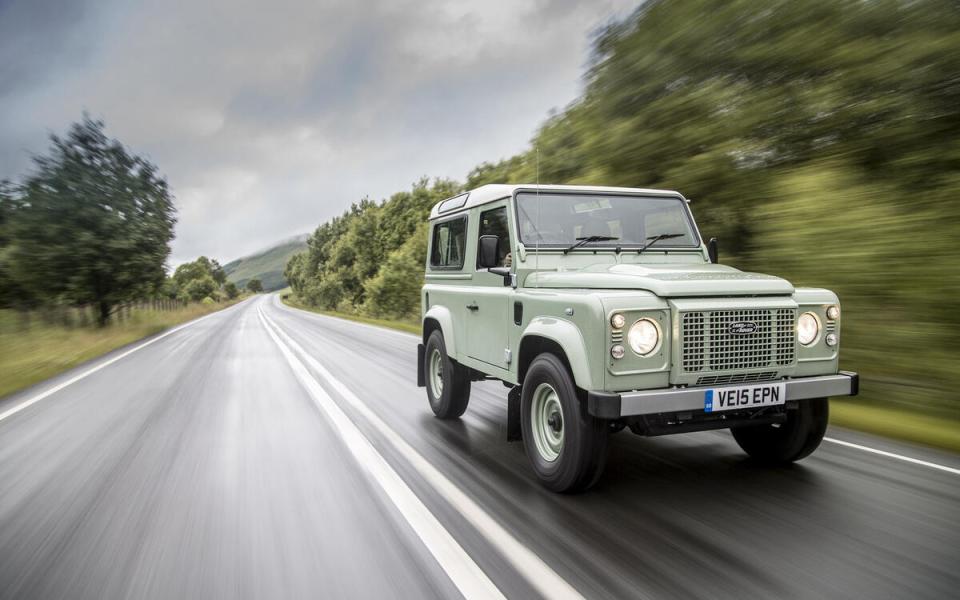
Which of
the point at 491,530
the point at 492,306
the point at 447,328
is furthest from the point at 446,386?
the point at 491,530

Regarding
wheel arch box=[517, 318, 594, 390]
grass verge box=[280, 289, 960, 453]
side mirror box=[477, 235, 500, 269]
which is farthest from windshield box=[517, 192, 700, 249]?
grass verge box=[280, 289, 960, 453]

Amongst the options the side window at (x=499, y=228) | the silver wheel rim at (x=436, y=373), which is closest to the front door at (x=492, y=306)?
the side window at (x=499, y=228)

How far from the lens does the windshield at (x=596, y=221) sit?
5258mm

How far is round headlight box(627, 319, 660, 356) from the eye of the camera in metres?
3.84

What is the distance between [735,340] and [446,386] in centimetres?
319

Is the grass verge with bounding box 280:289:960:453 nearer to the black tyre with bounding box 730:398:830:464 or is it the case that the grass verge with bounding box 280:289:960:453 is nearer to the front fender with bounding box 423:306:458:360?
the black tyre with bounding box 730:398:830:464

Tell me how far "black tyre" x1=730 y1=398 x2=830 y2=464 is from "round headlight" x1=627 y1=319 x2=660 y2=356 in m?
1.43

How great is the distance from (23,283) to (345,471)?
2415 cm

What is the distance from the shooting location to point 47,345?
17.5 meters

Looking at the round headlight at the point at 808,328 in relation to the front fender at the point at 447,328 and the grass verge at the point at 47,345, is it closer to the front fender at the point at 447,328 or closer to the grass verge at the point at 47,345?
the front fender at the point at 447,328

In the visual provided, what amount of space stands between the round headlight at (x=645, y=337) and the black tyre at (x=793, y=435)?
1.43 m

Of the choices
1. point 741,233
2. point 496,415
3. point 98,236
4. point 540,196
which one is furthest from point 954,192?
point 98,236

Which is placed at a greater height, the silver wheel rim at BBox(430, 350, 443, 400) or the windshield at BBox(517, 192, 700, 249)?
the windshield at BBox(517, 192, 700, 249)

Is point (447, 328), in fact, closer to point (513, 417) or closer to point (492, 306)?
point (492, 306)
